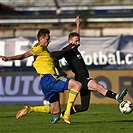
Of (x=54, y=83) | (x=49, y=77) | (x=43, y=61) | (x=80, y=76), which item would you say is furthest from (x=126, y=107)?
(x=43, y=61)

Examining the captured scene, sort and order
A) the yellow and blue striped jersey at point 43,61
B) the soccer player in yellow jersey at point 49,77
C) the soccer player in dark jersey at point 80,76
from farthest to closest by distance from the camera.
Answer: the soccer player in dark jersey at point 80,76 < the yellow and blue striped jersey at point 43,61 < the soccer player in yellow jersey at point 49,77

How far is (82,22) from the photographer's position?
28188 mm

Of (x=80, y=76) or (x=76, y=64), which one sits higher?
(x=76, y=64)

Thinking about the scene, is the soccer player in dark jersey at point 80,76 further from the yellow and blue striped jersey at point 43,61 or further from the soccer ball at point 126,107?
the yellow and blue striped jersey at point 43,61

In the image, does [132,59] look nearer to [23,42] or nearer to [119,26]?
[23,42]

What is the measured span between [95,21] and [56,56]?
16034 millimetres

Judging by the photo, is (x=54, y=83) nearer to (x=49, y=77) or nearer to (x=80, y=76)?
(x=49, y=77)

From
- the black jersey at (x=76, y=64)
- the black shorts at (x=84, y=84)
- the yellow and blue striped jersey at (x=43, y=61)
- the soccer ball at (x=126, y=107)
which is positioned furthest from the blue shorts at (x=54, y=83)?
the soccer ball at (x=126, y=107)

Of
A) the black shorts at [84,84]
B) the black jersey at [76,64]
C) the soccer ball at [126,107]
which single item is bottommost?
the soccer ball at [126,107]

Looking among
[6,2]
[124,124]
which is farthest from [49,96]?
[6,2]

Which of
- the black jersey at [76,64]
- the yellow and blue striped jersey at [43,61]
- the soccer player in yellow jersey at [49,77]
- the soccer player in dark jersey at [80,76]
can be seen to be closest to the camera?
the soccer player in yellow jersey at [49,77]

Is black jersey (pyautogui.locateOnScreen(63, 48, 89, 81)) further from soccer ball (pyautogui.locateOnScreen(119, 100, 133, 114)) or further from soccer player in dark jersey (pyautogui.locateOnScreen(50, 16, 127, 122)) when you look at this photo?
soccer ball (pyautogui.locateOnScreen(119, 100, 133, 114))

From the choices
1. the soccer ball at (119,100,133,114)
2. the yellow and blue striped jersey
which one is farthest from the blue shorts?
the soccer ball at (119,100,133,114)

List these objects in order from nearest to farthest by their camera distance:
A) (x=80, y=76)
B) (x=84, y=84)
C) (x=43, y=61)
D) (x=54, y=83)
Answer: (x=54, y=83)
(x=43, y=61)
(x=84, y=84)
(x=80, y=76)
